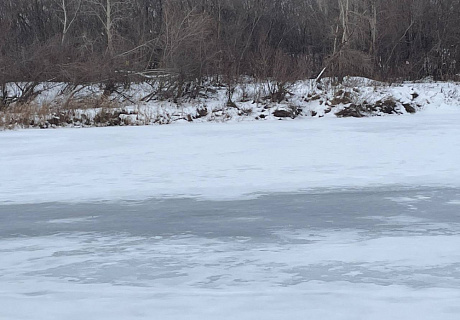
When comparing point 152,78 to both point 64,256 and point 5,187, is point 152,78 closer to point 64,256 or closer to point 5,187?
point 5,187

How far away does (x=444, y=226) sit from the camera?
17.1ft

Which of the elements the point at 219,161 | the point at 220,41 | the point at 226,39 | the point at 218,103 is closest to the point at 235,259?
the point at 219,161

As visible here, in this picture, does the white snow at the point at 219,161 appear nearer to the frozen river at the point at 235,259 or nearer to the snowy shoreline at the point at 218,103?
the frozen river at the point at 235,259

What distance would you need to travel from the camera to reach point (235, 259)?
14.2ft

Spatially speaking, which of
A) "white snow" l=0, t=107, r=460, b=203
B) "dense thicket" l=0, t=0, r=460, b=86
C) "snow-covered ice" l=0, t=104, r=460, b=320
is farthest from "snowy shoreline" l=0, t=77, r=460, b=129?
"snow-covered ice" l=0, t=104, r=460, b=320

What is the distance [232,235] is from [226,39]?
25.1m

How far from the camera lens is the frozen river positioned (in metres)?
3.42

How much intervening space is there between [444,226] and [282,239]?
128 cm

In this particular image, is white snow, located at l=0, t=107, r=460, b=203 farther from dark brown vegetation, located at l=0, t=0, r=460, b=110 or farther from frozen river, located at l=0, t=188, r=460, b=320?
dark brown vegetation, located at l=0, t=0, r=460, b=110

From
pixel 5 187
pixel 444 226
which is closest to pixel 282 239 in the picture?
pixel 444 226

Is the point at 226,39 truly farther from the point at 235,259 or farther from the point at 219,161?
the point at 235,259

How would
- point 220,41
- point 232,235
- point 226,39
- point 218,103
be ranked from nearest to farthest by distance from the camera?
point 232,235 < point 218,103 < point 220,41 < point 226,39

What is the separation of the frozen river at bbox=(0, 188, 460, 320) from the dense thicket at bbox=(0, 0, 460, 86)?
16.6m

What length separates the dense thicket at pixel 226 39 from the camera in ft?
79.3
